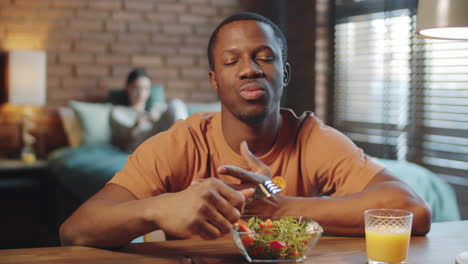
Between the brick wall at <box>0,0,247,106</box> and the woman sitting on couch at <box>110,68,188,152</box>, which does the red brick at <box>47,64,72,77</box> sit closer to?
the brick wall at <box>0,0,247,106</box>

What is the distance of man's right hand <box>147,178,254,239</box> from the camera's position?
1070mm

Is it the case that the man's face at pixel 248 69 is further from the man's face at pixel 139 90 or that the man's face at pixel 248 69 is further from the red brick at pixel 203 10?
the red brick at pixel 203 10

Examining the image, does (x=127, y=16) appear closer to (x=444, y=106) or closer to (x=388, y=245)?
(x=444, y=106)

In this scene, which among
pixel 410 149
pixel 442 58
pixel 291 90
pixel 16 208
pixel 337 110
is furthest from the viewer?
pixel 291 90

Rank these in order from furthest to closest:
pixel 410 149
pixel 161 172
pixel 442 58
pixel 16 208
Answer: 1. pixel 16 208
2. pixel 410 149
3. pixel 442 58
4. pixel 161 172

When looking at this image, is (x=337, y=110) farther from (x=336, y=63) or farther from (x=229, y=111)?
(x=229, y=111)

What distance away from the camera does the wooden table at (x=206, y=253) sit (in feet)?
3.61

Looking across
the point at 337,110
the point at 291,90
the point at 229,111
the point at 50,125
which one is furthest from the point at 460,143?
the point at 50,125

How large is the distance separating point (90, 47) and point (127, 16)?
0.42 m

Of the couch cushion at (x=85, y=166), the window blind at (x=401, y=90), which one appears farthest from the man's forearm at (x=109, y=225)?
the window blind at (x=401, y=90)

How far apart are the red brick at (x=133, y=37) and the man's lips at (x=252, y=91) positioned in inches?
135

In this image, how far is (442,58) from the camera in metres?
3.27

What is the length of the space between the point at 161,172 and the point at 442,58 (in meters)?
2.37

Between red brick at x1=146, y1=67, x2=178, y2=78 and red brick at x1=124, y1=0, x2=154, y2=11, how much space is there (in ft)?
1.72
